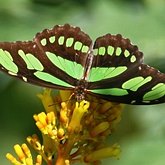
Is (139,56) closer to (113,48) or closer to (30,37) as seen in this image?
(113,48)

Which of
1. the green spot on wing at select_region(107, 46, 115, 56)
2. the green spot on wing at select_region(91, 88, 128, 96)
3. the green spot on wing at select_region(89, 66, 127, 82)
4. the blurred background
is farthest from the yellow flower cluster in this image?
the blurred background

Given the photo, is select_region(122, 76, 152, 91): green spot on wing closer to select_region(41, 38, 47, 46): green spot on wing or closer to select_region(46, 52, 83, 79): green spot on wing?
select_region(46, 52, 83, 79): green spot on wing

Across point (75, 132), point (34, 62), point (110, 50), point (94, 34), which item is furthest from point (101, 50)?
point (94, 34)

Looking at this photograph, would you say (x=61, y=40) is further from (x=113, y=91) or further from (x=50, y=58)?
(x=113, y=91)

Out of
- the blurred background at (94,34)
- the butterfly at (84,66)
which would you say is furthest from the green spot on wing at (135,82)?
the blurred background at (94,34)

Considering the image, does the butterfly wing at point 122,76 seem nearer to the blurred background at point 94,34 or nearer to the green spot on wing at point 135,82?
the green spot on wing at point 135,82

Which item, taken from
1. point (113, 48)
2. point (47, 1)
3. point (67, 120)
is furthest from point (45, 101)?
point (47, 1)
